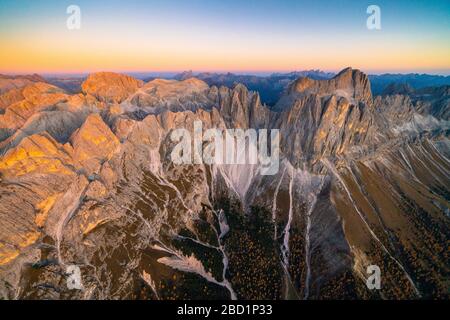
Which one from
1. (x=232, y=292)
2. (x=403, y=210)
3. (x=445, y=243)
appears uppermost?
(x=403, y=210)

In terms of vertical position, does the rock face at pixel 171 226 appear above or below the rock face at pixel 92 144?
below

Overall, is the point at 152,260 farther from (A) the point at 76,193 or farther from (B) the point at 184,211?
(A) the point at 76,193

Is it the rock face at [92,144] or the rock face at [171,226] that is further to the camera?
the rock face at [92,144]

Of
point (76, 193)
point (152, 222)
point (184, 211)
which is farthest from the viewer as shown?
point (184, 211)

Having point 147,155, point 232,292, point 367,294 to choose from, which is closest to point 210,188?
point 147,155

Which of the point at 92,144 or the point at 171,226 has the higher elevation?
the point at 92,144

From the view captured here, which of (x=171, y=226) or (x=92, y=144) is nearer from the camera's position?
(x=171, y=226)

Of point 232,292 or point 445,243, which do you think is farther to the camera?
point 445,243

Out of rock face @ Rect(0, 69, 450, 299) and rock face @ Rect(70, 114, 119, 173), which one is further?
rock face @ Rect(70, 114, 119, 173)

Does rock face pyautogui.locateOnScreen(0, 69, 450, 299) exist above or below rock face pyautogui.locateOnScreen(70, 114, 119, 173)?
below
